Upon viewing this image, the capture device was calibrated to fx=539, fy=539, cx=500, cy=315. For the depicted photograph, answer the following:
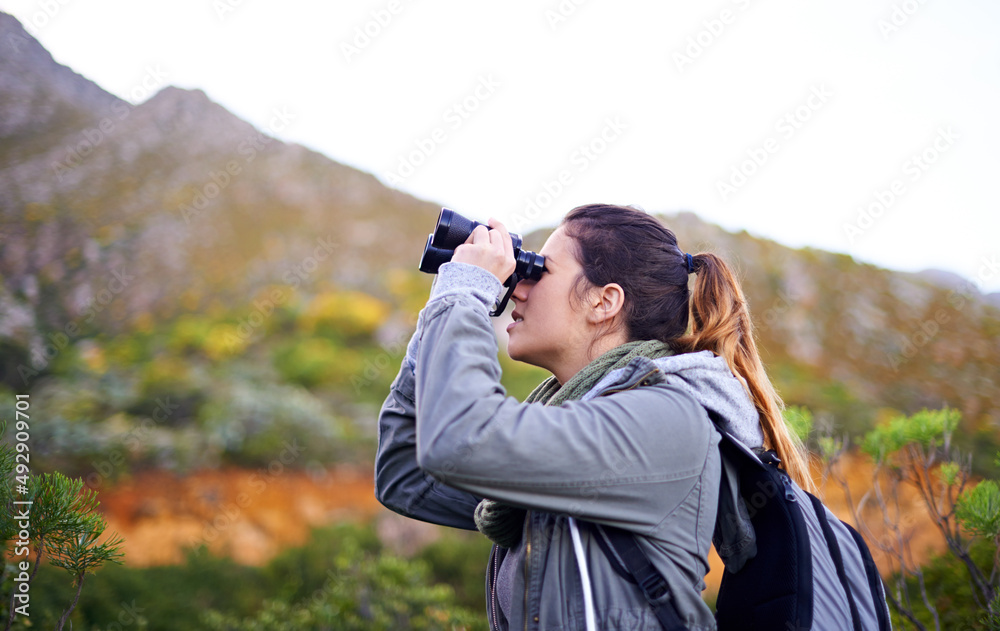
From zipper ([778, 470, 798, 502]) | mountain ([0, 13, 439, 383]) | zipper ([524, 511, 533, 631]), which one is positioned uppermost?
zipper ([778, 470, 798, 502])

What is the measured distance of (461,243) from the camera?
1382 mm

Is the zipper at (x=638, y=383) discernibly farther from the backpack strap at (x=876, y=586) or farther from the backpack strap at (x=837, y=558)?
the backpack strap at (x=876, y=586)

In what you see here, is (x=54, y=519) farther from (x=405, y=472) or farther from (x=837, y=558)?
(x=837, y=558)

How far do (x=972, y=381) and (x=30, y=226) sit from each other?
40.0 ft

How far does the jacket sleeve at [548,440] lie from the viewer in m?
0.90

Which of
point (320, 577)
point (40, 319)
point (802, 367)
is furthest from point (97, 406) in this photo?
point (802, 367)

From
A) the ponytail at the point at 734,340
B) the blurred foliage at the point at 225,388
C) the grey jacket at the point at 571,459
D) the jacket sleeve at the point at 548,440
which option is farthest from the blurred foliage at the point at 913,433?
the blurred foliage at the point at 225,388

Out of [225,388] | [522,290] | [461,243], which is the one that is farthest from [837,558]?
[225,388]

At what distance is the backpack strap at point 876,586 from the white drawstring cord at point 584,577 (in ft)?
2.09

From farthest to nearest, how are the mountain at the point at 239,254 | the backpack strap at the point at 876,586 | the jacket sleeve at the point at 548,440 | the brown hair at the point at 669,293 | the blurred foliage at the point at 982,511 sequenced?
1. the mountain at the point at 239,254
2. the blurred foliage at the point at 982,511
3. the brown hair at the point at 669,293
4. the backpack strap at the point at 876,586
5. the jacket sleeve at the point at 548,440

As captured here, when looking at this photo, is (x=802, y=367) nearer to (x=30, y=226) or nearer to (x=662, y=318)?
(x=662, y=318)

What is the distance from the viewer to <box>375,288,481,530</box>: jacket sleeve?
53.2 inches

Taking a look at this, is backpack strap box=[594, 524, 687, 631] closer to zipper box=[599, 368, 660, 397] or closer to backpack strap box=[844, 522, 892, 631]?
zipper box=[599, 368, 660, 397]

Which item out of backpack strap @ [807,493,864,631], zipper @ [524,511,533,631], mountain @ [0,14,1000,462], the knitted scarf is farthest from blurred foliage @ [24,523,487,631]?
mountain @ [0,14,1000,462]
